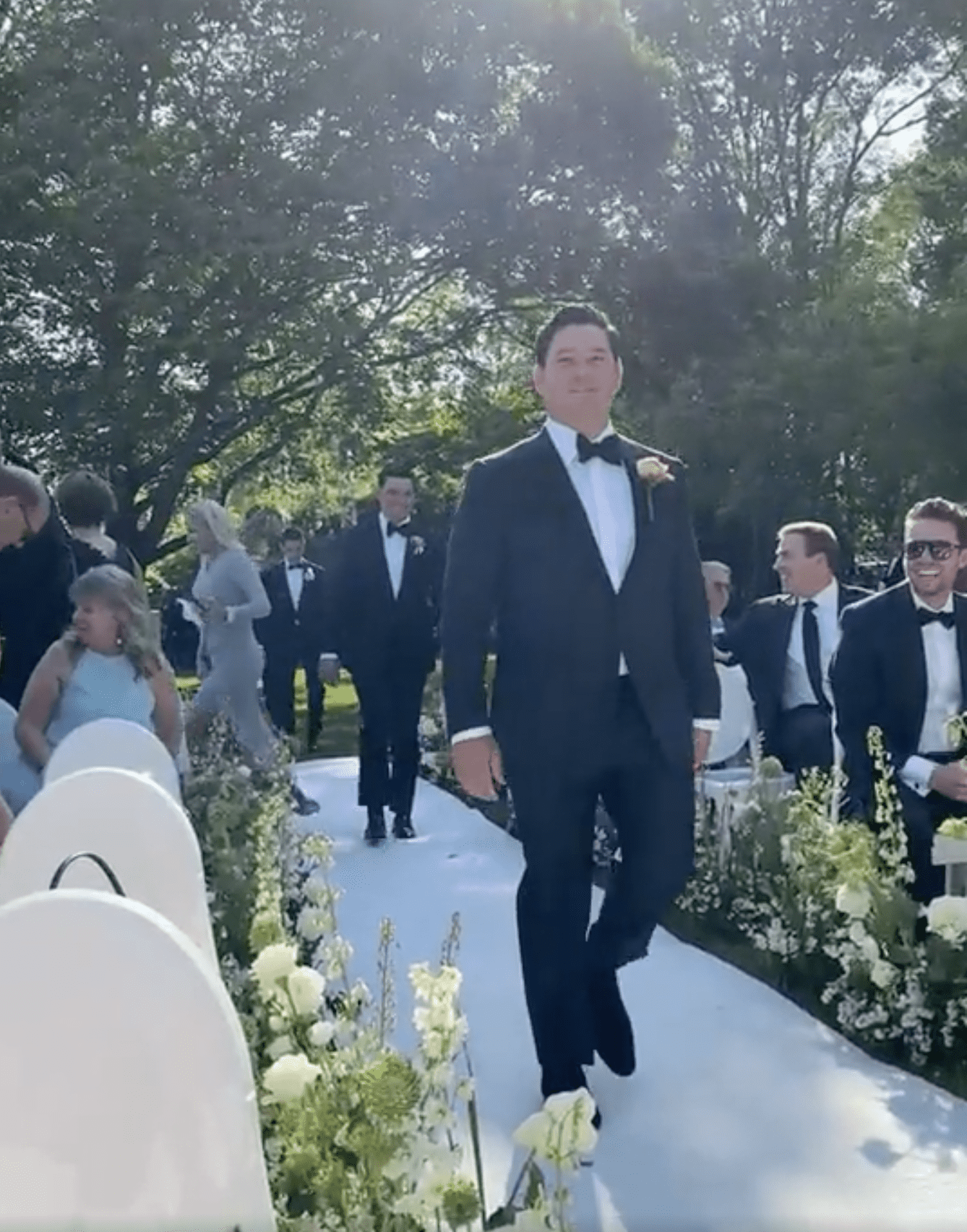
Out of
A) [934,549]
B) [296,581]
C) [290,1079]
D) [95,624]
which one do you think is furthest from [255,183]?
[290,1079]

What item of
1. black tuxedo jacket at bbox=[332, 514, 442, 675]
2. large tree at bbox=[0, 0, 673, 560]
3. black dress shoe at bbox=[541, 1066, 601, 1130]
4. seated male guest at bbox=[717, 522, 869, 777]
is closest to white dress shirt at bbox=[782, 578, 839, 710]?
seated male guest at bbox=[717, 522, 869, 777]

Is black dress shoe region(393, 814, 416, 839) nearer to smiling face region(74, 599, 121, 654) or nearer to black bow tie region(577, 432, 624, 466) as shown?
smiling face region(74, 599, 121, 654)

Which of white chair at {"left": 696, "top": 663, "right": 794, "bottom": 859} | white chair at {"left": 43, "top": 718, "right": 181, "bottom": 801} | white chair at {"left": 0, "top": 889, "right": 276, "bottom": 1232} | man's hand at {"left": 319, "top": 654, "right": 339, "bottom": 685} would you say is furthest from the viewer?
man's hand at {"left": 319, "top": 654, "right": 339, "bottom": 685}

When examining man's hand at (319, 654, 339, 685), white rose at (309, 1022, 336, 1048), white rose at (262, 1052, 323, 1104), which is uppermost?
white rose at (262, 1052, 323, 1104)

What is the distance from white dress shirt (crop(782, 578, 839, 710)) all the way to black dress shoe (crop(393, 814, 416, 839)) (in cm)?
252

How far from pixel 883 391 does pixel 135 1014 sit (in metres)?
19.5

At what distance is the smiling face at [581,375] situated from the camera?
187 inches

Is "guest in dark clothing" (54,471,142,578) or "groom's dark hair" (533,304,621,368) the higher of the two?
"groom's dark hair" (533,304,621,368)

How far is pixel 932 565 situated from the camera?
6.09 m

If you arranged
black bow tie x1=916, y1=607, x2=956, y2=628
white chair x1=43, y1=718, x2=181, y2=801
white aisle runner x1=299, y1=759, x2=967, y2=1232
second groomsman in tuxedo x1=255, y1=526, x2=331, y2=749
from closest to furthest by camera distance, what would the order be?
white aisle runner x1=299, y1=759, x2=967, y2=1232
white chair x1=43, y1=718, x2=181, y2=801
black bow tie x1=916, y1=607, x2=956, y2=628
second groomsman in tuxedo x1=255, y1=526, x2=331, y2=749

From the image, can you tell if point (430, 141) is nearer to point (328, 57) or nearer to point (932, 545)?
point (328, 57)

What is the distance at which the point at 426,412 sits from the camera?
2722cm

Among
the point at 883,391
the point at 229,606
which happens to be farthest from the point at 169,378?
the point at 229,606

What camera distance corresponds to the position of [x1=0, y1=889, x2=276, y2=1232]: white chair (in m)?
2.04
